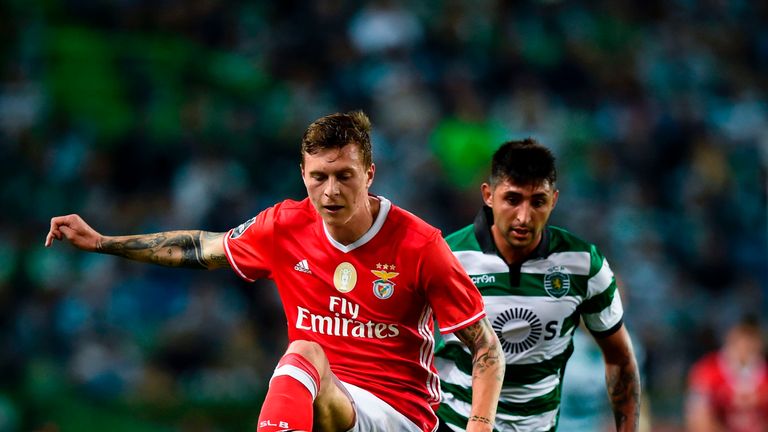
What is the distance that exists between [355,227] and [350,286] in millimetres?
231

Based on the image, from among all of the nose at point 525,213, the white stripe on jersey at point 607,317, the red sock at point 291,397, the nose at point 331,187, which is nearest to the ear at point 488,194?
the nose at point 525,213

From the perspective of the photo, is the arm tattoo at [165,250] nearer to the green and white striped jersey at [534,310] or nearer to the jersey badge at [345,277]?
the jersey badge at [345,277]

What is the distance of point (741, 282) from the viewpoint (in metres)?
11.5

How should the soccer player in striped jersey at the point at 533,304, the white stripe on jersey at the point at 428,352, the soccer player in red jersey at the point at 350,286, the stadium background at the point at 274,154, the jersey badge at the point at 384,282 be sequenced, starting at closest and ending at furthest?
1. the soccer player in red jersey at the point at 350,286
2. the jersey badge at the point at 384,282
3. the white stripe on jersey at the point at 428,352
4. the soccer player in striped jersey at the point at 533,304
5. the stadium background at the point at 274,154

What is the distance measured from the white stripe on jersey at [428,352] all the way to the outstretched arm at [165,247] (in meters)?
0.87

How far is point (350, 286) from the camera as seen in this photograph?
444cm

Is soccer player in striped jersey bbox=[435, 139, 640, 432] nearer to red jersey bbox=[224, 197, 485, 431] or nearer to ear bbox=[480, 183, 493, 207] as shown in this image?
ear bbox=[480, 183, 493, 207]

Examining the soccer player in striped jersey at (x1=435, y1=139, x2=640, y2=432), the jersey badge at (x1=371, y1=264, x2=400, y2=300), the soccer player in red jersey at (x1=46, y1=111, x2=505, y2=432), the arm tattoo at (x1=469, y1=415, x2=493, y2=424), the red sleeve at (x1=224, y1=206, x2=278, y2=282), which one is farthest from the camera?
the soccer player in striped jersey at (x1=435, y1=139, x2=640, y2=432)

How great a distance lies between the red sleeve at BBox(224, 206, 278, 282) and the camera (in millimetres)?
4617

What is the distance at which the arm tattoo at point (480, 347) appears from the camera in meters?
4.24

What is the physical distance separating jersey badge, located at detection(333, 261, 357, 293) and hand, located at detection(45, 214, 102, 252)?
1001 millimetres

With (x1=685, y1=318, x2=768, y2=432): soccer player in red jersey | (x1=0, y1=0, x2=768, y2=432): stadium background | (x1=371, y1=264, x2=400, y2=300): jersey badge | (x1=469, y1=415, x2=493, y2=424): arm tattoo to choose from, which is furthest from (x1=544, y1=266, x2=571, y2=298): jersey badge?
(x1=685, y1=318, x2=768, y2=432): soccer player in red jersey

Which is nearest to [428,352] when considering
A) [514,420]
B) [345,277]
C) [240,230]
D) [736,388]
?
[345,277]

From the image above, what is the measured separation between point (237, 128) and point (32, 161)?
1.88m
